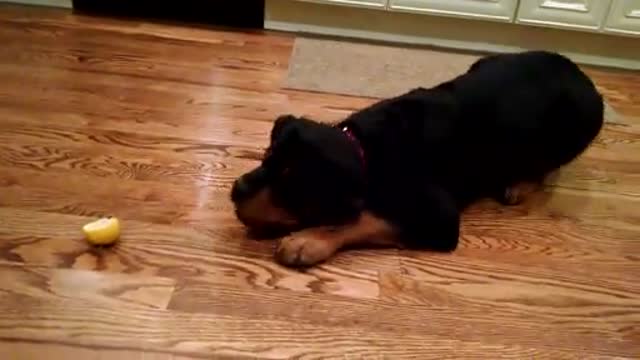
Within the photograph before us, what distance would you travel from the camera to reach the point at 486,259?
1331mm

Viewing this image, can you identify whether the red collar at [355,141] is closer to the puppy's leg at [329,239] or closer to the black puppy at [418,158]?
the black puppy at [418,158]

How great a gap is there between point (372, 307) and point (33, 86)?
1.24 meters

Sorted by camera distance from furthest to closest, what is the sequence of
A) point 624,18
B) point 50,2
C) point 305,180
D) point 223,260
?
point 50,2, point 624,18, point 223,260, point 305,180

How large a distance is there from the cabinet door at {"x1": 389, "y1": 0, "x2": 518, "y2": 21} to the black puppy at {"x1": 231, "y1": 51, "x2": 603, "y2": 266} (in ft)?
2.81

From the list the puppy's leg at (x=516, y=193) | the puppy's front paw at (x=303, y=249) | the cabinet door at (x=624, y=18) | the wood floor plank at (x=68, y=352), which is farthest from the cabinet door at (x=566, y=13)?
the wood floor plank at (x=68, y=352)

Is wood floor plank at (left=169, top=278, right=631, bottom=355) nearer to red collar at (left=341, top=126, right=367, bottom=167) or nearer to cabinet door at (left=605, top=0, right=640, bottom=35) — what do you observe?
red collar at (left=341, top=126, right=367, bottom=167)

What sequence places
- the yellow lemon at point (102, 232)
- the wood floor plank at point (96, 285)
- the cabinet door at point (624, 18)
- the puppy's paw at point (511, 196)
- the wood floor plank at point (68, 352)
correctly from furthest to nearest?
the cabinet door at point (624, 18), the puppy's paw at point (511, 196), the yellow lemon at point (102, 232), the wood floor plank at point (96, 285), the wood floor plank at point (68, 352)

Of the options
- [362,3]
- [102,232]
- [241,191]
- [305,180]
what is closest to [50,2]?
[362,3]

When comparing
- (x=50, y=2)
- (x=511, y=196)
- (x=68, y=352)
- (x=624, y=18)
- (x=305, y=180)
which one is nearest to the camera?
(x=68, y=352)

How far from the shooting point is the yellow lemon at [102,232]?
123cm

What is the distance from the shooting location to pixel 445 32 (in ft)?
8.07

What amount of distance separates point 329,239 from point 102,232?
45cm

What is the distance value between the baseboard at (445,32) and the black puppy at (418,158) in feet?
3.16

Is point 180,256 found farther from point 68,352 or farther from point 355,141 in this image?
point 355,141
